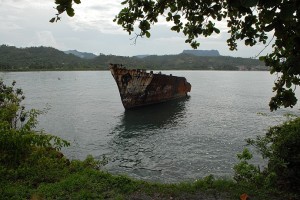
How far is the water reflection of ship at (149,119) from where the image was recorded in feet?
93.8

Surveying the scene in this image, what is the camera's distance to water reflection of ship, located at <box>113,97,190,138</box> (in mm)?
28594

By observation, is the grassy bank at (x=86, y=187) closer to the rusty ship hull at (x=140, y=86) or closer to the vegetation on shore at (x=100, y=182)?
the vegetation on shore at (x=100, y=182)

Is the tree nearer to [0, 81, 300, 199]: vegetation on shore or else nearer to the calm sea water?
[0, 81, 300, 199]: vegetation on shore

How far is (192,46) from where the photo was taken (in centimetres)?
777

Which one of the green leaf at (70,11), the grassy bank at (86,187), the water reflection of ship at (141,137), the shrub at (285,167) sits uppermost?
the green leaf at (70,11)

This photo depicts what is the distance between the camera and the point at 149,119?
3388 centimetres

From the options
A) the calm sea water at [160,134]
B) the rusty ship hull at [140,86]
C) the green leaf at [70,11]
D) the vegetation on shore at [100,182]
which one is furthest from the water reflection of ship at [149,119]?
the green leaf at [70,11]

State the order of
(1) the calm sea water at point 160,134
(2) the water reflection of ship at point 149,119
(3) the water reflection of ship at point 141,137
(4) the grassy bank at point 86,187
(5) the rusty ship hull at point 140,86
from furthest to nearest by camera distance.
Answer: (5) the rusty ship hull at point 140,86, (2) the water reflection of ship at point 149,119, (1) the calm sea water at point 160,134, (3) the water reflection of ship at point 141,137, (4) the grassy bank at point 86,187

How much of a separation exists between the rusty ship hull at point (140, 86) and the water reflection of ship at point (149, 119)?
1088 millimetres

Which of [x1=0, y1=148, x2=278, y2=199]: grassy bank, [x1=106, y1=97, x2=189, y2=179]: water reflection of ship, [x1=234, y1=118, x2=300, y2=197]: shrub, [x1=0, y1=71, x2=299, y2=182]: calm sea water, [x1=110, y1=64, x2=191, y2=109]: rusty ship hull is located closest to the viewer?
[x1=0, y1=148, x2=278, y2=199]: grassy bank

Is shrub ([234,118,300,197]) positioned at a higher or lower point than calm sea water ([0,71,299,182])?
higher

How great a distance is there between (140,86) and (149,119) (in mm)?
6657

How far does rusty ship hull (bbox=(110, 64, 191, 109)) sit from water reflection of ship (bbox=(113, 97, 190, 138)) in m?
1.09

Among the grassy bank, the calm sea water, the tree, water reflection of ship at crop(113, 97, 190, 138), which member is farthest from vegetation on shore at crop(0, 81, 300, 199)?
water reflection of ship at crop(113, 97, 190, 138)
